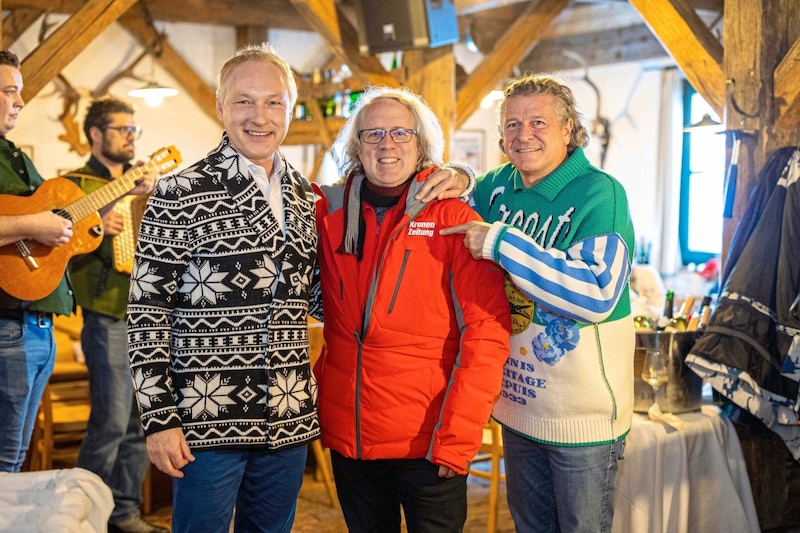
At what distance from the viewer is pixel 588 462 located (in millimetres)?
2021

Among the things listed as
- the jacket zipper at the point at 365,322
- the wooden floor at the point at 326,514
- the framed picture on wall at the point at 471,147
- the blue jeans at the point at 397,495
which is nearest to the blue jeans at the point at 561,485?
the blue jeans at the point at 397,495

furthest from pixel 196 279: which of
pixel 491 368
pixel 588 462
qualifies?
pixel 588 462

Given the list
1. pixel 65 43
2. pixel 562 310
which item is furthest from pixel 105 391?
pixel 562 310

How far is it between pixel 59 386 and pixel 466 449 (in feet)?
11.5

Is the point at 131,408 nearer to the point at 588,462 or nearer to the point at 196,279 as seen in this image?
the point at 196,279

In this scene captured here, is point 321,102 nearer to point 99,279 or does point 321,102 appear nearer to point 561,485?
point 99,279

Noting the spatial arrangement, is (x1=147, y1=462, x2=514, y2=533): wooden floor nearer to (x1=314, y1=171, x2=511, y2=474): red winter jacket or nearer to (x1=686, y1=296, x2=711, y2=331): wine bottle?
(x1=686, y1=296, x2=711, y2=331): wine bottle

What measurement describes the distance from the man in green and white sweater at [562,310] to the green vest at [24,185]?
4.85 feet

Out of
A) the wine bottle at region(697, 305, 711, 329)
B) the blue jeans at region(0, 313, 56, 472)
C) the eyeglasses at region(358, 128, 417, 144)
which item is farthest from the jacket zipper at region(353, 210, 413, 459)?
the wine bottle at region(697, 305, 711, 329)

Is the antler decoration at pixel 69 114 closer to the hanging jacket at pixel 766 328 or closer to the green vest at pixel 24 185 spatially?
the green vest at pixel 24 185

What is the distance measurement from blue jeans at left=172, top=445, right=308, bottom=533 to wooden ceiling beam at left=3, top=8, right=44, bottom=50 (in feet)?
16.7

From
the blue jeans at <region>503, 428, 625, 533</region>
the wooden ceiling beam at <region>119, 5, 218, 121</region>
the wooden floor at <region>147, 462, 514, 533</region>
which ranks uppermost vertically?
the wooden ceiling beam at <region>119, 5, 218, 121</region>

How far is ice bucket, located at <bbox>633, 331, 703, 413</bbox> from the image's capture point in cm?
285

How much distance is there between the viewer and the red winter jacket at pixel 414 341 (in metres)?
1.86
